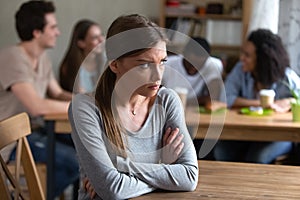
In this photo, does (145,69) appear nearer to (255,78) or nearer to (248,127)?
(248,127)

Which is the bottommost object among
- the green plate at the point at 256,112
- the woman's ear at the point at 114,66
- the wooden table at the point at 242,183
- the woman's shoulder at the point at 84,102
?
the green plate at the point at 256,112

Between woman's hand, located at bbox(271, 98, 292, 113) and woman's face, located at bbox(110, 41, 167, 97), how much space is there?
Result: 155 centimetres

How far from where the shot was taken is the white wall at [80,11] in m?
5.03

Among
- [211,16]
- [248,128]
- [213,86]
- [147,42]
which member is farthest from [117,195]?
[211,16]

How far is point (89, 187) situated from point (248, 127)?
1291mm

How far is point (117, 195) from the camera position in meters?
1.68

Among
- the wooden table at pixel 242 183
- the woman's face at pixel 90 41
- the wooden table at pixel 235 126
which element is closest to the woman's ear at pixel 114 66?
the wooden table at pixel 242 183

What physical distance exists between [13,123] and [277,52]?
1.84 metres

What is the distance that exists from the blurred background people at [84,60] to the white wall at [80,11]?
111cm

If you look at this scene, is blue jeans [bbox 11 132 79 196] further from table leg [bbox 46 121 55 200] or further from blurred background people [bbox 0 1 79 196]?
table leg [bbox 46 121 55 200]

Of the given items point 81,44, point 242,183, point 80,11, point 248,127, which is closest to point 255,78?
point 248,127

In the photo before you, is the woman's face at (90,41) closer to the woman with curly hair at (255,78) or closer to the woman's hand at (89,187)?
the woman with curly hair at (255,78)

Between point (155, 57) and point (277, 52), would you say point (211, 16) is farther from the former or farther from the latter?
point (155, 57)

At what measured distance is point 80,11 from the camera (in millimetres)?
5074
